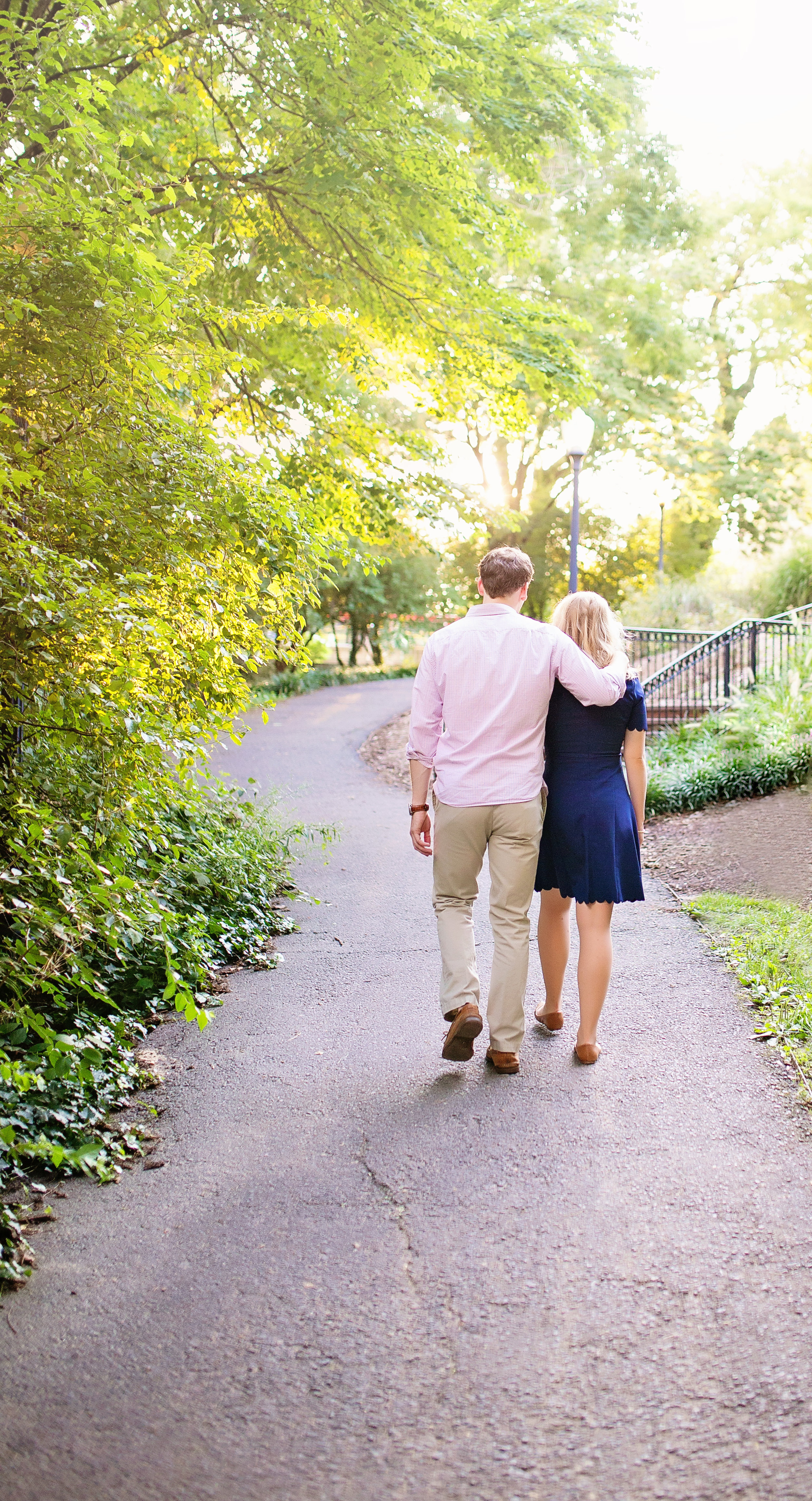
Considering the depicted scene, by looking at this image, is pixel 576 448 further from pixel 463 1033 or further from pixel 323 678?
pixel 323 678

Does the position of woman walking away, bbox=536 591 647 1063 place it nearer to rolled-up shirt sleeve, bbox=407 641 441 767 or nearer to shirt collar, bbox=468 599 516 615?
shirt collar, bbox=468 599 516 615

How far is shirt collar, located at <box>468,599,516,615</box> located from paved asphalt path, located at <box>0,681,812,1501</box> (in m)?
1.87

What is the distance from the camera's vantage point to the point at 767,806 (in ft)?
31.2

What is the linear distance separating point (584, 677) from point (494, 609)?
459 millimetres

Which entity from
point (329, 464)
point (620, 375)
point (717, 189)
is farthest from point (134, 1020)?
point (717, 189)

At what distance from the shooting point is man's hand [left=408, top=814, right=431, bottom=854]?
4488mm

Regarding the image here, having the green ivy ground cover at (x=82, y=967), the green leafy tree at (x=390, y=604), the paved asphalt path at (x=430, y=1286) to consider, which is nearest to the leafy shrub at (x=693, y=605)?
the green leafy tree at (x=390, y=604)

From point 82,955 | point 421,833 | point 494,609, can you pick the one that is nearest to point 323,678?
point 82,955

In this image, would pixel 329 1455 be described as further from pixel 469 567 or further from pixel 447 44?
pixel 469 567

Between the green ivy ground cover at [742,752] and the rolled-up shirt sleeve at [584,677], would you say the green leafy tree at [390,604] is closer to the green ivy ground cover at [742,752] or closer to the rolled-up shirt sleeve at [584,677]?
the green ivy ground cover at [742,752]

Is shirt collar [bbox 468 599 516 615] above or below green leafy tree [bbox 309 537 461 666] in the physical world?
below

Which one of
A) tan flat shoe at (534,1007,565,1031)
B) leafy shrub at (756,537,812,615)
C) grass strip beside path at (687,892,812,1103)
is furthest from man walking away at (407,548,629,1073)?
leafy shrub at (756,537,812,615)

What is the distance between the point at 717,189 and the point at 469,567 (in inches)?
544

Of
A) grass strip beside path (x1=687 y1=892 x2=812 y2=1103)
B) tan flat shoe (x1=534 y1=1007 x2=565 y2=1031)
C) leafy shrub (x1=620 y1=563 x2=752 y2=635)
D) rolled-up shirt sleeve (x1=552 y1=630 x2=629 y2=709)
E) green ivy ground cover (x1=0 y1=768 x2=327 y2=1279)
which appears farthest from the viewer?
leafy shrub (x1=620 y1=563 x2=752 y2=635)
